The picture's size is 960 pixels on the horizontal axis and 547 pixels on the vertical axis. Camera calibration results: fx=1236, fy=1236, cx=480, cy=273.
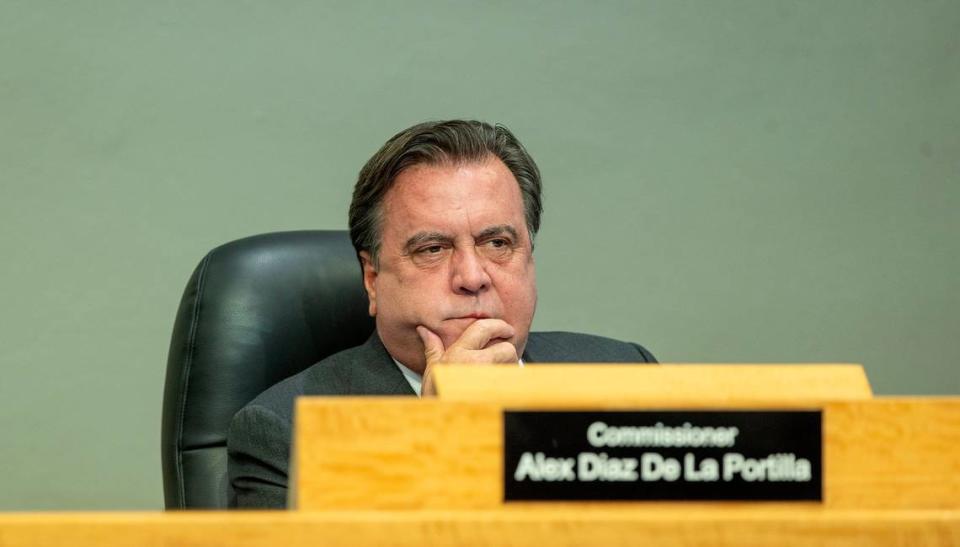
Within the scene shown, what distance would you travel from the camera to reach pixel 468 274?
1.86 meters

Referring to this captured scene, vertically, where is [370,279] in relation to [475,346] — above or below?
above

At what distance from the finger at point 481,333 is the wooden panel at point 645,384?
3.25ft

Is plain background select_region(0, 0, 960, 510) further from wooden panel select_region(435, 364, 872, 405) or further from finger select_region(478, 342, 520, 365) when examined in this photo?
wooden panel select_region(435, 364, 872, 405)

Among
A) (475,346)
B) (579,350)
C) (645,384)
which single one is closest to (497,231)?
(475,346)

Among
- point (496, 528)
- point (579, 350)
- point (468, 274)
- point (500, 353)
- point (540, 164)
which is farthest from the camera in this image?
point (540, 164)

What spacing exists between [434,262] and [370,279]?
12 centimetres

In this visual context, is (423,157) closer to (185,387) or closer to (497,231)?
(497,231)

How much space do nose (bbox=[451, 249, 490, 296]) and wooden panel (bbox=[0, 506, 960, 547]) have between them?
3.67ft

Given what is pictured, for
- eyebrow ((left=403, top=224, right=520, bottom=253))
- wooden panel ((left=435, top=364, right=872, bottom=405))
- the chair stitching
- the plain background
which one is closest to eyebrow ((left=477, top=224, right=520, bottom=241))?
eyebrow ((left=403, top=224, right=520, bottom=253))

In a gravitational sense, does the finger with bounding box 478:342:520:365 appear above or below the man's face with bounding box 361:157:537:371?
below

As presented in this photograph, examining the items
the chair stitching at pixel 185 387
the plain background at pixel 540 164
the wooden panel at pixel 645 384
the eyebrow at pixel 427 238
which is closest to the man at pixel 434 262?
the eyebrow at pixel 427 238

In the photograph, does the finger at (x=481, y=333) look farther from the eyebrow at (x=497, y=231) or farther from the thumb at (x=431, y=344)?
the eyebrow at (x=497, y=231)

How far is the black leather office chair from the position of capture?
5.93ft

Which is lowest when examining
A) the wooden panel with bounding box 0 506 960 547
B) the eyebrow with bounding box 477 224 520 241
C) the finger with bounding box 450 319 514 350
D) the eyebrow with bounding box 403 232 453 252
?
the wooden panel with bounding box 0 506 960 547
